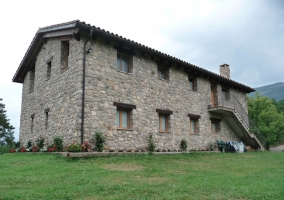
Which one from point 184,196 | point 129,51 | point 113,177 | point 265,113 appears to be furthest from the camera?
point 265,113

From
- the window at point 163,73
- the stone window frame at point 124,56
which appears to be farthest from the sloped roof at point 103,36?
the window at point 163,73

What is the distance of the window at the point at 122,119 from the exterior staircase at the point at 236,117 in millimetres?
7280

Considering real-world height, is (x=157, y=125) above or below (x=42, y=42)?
below

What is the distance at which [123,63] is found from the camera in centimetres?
1416

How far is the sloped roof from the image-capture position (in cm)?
1223

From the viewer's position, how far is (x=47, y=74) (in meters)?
15.6

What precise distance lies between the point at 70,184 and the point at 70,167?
7.54ft

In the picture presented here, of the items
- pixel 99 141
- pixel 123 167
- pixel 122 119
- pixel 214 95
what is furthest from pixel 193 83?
pixel 123 167

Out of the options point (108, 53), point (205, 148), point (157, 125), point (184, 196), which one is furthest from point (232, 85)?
point (184, 196)

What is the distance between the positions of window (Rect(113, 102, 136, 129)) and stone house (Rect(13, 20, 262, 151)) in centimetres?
5

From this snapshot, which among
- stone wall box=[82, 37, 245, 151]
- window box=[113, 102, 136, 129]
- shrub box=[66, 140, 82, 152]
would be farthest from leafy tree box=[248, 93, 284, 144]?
shrub box=[66, 140, 82, 152]

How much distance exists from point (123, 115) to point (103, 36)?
382 cm

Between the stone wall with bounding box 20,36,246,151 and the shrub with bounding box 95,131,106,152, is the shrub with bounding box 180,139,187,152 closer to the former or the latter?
the stone wall with bounding box 20,36,246,151

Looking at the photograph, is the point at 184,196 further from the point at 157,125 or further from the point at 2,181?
the point at 157,125
